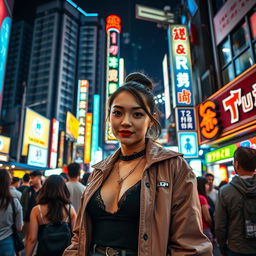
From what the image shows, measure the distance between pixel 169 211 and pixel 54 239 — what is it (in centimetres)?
226

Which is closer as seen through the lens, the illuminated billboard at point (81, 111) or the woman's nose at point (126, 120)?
the woman's nose at point (126, 120)

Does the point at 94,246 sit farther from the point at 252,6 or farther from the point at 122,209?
the point at 252,6

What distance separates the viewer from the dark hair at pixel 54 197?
3164mm

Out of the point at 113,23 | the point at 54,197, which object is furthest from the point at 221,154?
the point at 113,23

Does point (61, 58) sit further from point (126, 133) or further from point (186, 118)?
point (126, 133)

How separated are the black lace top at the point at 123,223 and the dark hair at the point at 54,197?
190 cm

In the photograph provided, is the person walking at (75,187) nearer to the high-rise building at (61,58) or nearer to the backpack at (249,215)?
the backpack at (249,215)

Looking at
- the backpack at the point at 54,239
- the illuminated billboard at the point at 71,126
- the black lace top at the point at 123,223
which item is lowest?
the backpack at the point at 54,239

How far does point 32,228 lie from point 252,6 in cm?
1026

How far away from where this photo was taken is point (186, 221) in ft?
4.03

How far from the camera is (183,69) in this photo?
11.8 metres

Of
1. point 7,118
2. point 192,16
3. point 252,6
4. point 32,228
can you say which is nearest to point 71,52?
point 7,118

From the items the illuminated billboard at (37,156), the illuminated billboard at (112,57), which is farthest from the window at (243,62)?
the illuminated billboard at (37,156)

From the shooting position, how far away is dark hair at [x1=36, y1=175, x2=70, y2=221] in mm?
3164
